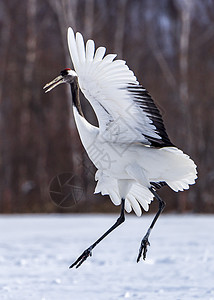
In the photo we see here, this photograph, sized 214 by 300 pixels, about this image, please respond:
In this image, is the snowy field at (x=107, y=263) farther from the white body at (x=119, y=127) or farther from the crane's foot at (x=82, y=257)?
the white body at (x=119, y=127)

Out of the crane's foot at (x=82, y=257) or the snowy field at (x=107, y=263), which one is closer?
the crane's foot at (x=82, y=257)

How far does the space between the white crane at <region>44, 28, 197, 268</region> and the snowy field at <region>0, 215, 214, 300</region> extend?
0.57 metres

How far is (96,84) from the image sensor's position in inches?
145

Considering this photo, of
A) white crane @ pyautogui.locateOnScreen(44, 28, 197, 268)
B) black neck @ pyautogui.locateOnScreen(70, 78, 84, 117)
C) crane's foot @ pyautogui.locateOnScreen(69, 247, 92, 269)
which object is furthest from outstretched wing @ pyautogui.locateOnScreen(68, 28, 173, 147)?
crane's foot @ pyautogui.locateOnScreen(69, 247, 92, 269)

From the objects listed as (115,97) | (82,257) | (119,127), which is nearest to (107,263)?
(82,257)

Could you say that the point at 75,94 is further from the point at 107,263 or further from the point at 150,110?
the point at 107,263

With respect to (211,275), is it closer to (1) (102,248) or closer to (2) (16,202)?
(1) (102,248)

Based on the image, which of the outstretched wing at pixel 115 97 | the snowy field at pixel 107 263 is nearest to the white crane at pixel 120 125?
the outstretched wing at pixel 115 97

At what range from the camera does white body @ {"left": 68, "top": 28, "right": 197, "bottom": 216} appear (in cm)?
366

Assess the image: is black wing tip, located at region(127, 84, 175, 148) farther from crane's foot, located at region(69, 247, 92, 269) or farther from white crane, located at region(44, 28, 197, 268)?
crane's foot, located at region(69, 247, 92, 269)

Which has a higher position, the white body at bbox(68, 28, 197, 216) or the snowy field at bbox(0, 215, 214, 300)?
the white body at bbox(68, 28, 197, 216)

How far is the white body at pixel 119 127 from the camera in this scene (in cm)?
366

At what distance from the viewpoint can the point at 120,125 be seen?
12.4ft

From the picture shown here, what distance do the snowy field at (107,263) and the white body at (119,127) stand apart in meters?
0.87
